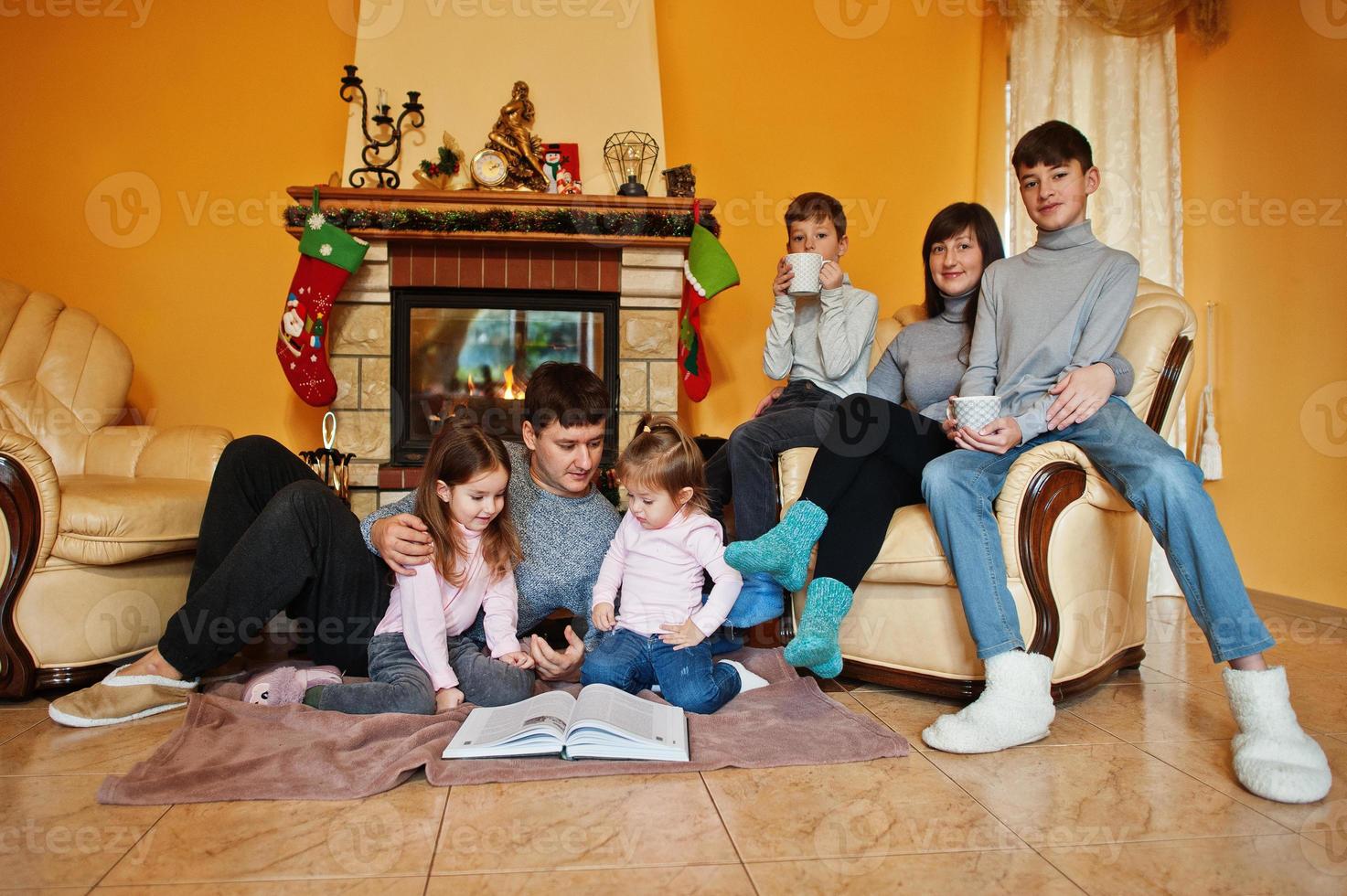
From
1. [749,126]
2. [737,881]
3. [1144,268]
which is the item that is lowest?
[737,881]

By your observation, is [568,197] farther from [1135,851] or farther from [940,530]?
[1135,851]

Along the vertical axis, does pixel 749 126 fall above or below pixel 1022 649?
above

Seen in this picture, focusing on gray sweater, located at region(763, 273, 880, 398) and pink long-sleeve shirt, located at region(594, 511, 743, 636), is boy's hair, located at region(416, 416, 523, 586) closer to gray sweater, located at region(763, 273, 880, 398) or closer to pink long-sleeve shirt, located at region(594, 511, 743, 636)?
pink long-sleeve shirt, located at region(594, 511, 743, 636)

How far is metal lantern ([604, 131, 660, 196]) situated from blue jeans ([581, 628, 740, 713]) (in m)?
2.08

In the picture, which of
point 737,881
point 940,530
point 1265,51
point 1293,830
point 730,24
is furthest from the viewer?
point 730,24

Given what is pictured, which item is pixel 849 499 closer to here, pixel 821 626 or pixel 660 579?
pixel 821 626

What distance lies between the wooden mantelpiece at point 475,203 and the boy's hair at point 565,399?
55.5 inches

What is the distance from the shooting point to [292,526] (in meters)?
1.80

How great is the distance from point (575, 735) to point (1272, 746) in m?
1.09

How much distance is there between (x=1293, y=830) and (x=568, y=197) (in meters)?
2.70

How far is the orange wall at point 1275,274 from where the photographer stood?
2873mm

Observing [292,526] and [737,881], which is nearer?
[737,881]

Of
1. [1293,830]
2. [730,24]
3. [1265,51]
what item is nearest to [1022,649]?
[1293,830]

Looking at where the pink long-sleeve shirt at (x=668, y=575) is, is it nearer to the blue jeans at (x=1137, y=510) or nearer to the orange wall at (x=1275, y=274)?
the blue jeans at (x=1137, y=510)
